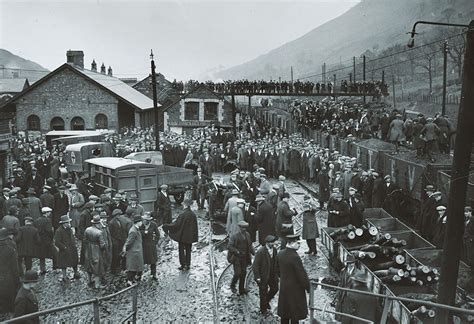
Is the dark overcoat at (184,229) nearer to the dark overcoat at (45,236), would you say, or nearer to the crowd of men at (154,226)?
the crowd of men at (154,226)

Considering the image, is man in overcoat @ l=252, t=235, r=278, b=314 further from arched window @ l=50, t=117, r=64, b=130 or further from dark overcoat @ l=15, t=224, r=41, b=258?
arched window @ l=50, t=117, r=64, b=130

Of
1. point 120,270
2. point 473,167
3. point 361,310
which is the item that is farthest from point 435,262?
point 120,270

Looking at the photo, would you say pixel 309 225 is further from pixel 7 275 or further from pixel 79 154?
pixel 79 154

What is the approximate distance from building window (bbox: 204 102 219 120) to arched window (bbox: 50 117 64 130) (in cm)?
1265

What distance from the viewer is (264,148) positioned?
27.4m

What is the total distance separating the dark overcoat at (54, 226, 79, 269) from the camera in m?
11.8

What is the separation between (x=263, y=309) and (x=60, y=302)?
448 cm

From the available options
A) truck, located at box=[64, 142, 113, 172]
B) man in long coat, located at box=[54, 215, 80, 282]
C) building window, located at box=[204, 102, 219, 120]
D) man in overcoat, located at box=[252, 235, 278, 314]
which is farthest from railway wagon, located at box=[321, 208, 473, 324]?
building window, located at box=[204, 102, 219, 120]

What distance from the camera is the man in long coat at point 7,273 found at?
10.2 metres

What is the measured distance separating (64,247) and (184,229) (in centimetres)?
285

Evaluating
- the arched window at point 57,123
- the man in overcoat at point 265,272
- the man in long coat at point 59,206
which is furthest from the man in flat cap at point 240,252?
the arched window at point 57,123

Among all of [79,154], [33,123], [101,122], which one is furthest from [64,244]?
[33,123]

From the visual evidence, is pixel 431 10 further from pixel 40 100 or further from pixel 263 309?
Answer: pixel 263 309

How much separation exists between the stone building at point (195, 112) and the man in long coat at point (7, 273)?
36.0 meters
